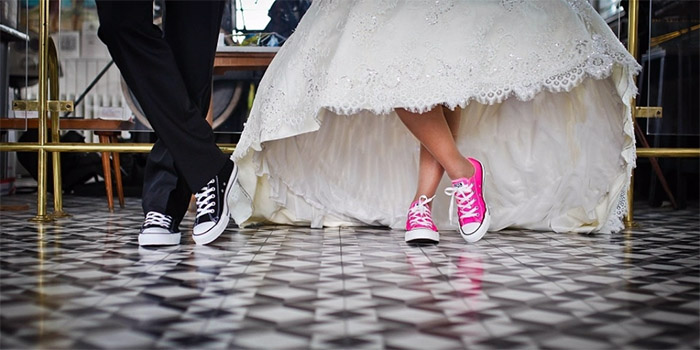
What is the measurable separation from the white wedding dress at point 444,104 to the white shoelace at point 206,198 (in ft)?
0.93

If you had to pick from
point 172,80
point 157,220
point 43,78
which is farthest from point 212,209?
point 43,78

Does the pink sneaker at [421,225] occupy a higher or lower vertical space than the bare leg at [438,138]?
lower

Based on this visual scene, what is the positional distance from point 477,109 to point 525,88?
44 cm

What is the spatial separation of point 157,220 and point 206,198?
0.45 feet

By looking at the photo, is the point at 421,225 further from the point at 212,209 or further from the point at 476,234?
the point at 212,209

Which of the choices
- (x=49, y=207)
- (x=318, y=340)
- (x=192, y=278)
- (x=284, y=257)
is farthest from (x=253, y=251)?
(x=49, y=207)

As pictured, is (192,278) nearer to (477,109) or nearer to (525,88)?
(525,88)

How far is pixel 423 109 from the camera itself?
2.16 m

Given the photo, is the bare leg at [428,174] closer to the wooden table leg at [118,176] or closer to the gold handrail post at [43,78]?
the gold handrail post at [43,78]

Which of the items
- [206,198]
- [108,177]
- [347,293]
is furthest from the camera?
[108,177]

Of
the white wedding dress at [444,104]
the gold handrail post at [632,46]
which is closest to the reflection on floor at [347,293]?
the white wedding dress at [444,104]

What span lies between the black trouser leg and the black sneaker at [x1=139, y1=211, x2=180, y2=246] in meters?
0.03

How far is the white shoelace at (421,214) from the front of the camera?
7.27 feet

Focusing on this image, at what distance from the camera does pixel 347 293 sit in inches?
56.4
